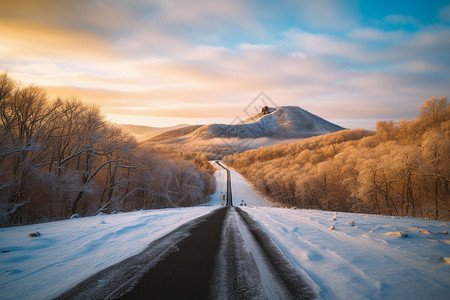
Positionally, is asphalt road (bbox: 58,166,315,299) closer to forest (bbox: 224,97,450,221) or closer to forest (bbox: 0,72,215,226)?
forest (bbox: 0,72,215,226)

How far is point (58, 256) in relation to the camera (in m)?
A: 4.14

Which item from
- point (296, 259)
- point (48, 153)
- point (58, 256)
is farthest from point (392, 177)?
point (48, 153)

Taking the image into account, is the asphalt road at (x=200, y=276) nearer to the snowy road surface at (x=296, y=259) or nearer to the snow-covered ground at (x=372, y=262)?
the snowy road surface at (x=296, y=259)

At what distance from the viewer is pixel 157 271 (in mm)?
3459

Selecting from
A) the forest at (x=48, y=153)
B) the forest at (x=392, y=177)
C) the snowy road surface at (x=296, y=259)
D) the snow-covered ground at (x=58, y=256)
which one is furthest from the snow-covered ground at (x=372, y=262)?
the forest at (x=48, y=153)

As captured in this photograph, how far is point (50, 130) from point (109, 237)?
22617mm

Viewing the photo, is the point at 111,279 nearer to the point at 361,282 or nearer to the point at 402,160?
the point at 361,282

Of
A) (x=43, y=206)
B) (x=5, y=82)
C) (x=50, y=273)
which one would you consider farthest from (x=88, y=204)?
(x=50, y=273)

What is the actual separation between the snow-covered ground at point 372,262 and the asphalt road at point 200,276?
52cm

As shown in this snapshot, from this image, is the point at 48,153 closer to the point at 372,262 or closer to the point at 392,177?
the point at 372,262

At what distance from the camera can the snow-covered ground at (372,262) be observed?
2.88 m

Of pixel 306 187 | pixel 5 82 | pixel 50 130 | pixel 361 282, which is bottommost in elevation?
pixel 306 187

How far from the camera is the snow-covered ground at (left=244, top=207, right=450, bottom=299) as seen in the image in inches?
113

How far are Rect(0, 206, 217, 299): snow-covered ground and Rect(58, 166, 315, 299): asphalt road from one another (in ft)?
1.23
